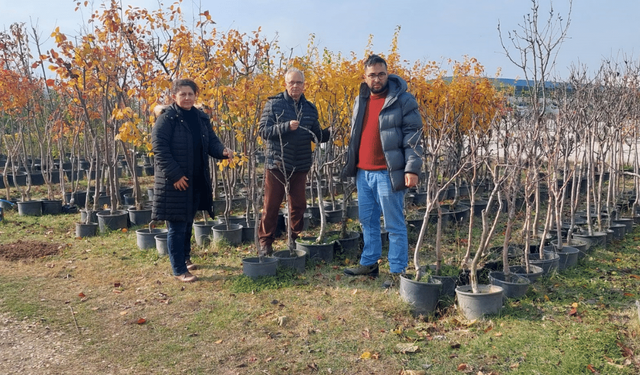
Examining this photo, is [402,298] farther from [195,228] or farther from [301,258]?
[195,228]

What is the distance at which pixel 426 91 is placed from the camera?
7148 mm

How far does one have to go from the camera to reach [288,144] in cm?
460

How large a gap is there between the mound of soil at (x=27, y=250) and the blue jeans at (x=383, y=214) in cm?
348

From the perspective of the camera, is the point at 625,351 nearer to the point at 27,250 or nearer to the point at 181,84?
the point at 181,84

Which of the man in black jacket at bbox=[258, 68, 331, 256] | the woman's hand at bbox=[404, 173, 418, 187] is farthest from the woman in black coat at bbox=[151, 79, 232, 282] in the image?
the woman's hand at bbox=[404, 173, 418, 187]

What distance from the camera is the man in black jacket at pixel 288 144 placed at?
4438 mm

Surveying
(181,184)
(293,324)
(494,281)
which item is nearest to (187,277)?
(181,184)

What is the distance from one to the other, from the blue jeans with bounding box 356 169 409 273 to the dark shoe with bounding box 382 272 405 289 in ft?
0.23

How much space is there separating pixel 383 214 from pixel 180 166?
173 cm

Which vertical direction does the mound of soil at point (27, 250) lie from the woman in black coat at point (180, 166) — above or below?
below

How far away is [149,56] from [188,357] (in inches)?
176

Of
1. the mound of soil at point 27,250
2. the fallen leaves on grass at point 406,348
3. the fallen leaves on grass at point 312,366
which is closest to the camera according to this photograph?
the fallen leaves on grass at point 312,366

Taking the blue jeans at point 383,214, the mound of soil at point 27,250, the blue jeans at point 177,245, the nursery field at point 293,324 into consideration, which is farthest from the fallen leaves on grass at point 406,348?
the mound of soil at point 27,250

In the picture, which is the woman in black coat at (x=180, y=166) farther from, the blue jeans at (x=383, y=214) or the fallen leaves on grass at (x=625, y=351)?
the fallen leaves on grass at (x=625, y=351)
